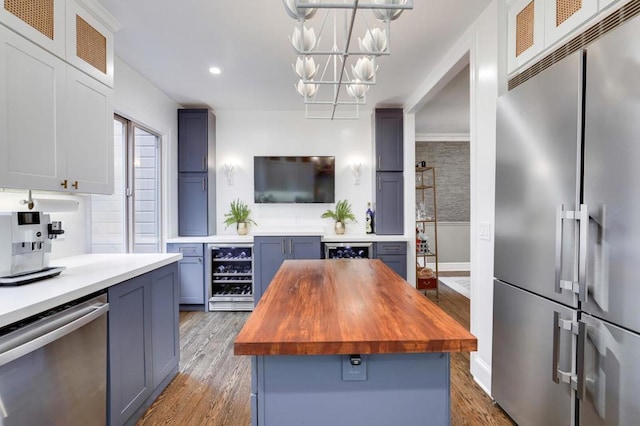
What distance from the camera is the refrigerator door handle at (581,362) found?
1255mm

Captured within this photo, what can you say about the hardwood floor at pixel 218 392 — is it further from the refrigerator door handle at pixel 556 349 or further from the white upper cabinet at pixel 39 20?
the white upper cabinet at pixel 39 20

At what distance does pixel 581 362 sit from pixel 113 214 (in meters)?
3.64

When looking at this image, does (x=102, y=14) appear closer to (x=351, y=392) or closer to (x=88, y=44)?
(x=88, y=44)

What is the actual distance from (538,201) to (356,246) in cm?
258

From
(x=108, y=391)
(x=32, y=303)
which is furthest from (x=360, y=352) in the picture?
(x=108, y=391)

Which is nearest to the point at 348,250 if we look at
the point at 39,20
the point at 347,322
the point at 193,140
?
the point at 193,140

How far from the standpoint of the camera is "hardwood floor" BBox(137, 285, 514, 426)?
1.86 m

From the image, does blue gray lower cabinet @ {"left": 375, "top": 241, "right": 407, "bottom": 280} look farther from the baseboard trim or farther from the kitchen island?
the kitchen island

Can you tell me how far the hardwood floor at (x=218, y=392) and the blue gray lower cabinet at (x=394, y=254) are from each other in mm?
1396

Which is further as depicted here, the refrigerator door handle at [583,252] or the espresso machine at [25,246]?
the espresso machine at [25,246]

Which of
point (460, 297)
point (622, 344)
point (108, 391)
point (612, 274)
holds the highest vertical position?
point (612, 274)

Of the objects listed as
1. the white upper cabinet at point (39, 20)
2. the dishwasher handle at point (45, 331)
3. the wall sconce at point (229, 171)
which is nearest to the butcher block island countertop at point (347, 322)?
the dishwasher handle at point (45, 331)

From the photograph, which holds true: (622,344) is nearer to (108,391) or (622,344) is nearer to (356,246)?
(108,391)

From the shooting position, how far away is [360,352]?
0.91 metres
